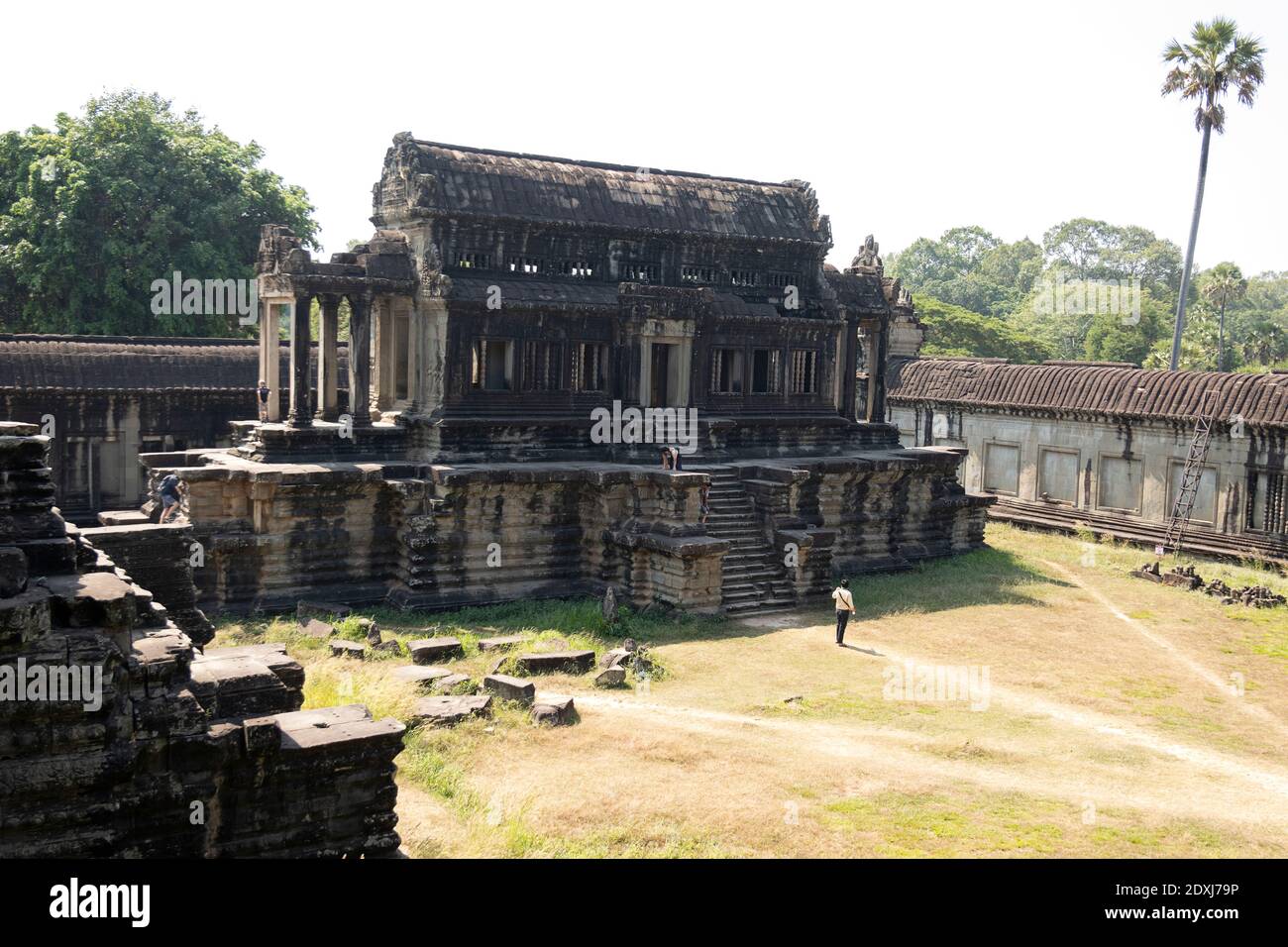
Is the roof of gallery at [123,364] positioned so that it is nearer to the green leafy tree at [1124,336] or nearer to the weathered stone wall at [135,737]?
the weathered stone wall at [135,737]

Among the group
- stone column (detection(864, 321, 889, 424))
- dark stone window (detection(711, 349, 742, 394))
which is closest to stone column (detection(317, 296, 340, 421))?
dark stone window (detection(711, 349, 742, 394))

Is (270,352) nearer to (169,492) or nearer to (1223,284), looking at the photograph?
(169,492)

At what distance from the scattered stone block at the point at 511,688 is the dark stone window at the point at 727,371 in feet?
38.6

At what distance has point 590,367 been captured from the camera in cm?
2300

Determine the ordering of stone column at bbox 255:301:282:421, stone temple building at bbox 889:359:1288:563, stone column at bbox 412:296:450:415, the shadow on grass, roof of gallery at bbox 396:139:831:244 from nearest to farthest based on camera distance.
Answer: stone column at bbox 412:296:450:415, the shadow on grass, stone column at bbox 255:301:282:421, roof of gallery at bbox 396:139:831:244, stone temple building at bbox 889:359:1288:563

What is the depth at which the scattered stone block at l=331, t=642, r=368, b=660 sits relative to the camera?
1619cm

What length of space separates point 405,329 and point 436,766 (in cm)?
1233

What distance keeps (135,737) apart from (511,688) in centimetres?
629

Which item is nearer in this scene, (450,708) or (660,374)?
(450,708)

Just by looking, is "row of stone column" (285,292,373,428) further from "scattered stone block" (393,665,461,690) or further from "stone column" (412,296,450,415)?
"scattered stone block" (393,665,461,690)

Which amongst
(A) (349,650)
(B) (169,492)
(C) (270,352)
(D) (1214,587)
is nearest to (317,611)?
(A) (349,650)

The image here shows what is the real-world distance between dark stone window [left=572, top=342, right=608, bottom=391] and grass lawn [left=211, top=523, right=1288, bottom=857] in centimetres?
471

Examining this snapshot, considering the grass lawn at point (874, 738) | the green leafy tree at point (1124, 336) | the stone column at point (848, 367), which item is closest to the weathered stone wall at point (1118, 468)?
the stone column at point (848, 367)
